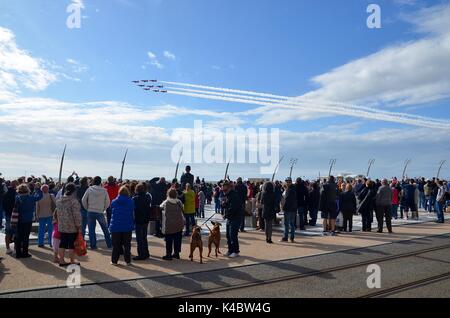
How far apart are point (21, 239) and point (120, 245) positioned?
8.45 ft

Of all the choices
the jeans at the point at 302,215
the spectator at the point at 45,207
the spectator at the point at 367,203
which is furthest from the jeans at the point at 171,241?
the spectator at the point at 367,203

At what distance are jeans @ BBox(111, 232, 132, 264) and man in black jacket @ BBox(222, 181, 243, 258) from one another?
102 inches

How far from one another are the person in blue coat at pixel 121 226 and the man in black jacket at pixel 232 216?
2.55m

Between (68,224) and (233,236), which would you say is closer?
(68,224)

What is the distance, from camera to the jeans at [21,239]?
9.38 m

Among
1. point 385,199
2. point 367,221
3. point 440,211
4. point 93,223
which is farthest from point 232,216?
point 440,211

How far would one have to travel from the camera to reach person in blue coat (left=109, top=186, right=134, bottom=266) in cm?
888

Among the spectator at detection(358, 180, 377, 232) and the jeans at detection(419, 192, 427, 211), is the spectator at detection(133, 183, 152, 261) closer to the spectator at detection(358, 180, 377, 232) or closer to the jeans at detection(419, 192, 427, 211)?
the spectator at detection(358, 180, 377, 232)

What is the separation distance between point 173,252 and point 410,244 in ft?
23.9

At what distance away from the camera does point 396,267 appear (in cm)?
866

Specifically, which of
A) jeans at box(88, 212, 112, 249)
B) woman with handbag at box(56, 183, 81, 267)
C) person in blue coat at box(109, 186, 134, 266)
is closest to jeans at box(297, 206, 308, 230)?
jeans at box(88, 212, 112, 249)

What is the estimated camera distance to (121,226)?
29.3 ft

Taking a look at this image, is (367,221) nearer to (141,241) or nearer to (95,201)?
(141,241)
